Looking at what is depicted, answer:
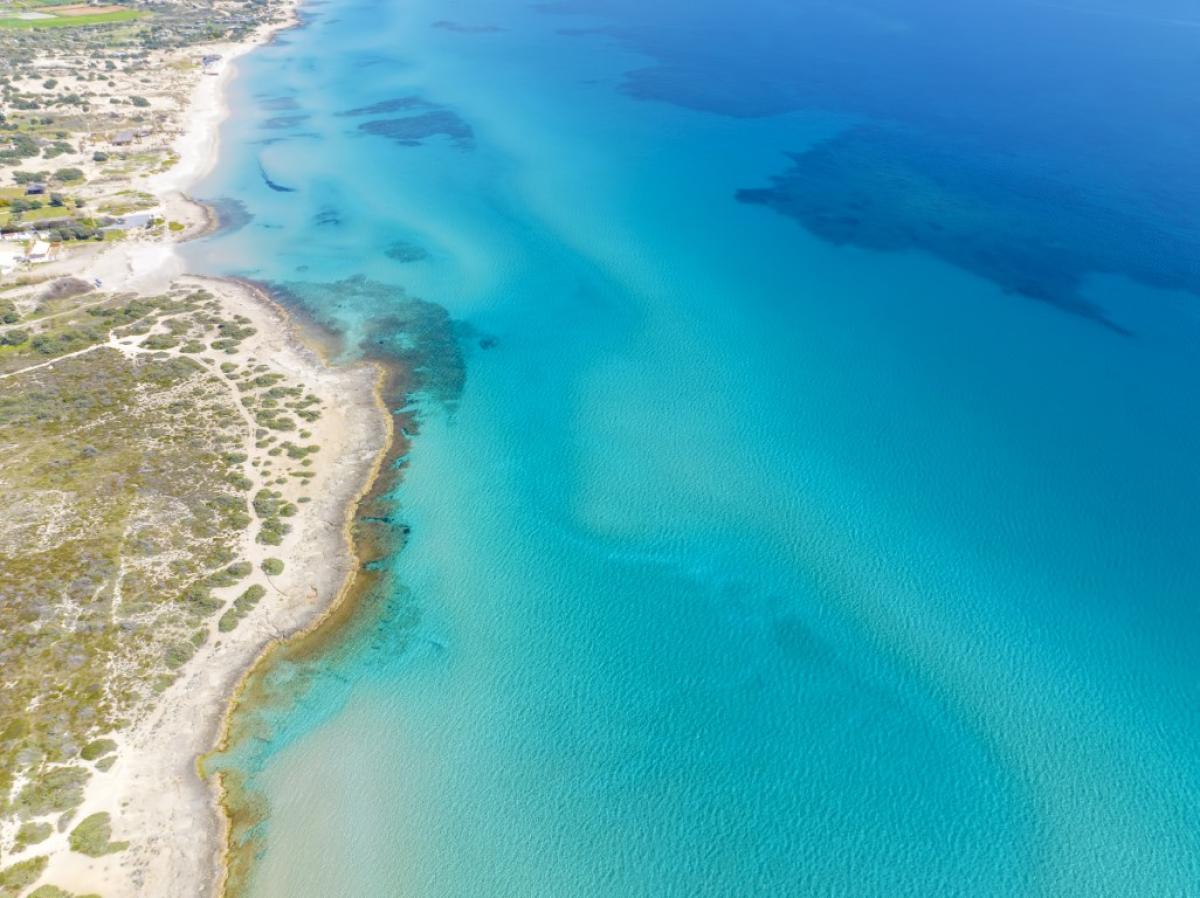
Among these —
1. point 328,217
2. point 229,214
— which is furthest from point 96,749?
point 229,214

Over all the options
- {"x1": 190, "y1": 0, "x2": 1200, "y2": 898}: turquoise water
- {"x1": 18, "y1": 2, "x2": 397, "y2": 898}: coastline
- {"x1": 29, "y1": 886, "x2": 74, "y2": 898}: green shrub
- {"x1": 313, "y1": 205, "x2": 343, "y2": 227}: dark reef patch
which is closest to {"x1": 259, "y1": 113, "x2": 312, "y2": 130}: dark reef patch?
A: {"x1": 190, "y1": 0, "x2": 1200, "y2": 898}: turquoise water

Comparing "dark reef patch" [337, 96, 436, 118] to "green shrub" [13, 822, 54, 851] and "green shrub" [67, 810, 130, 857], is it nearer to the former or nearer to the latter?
"green shrub" [67, 810, 130, 857]

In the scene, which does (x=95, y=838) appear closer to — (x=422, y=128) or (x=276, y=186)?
(x=276, y=186)

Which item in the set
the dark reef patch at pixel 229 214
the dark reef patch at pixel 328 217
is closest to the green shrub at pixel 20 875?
the dark reef patch at pixel 229 214

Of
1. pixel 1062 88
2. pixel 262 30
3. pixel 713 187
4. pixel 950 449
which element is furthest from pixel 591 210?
pixel 262 30

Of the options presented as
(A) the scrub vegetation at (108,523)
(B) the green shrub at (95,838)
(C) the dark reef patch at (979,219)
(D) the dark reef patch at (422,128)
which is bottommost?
(B) the green shrub at (95,838)

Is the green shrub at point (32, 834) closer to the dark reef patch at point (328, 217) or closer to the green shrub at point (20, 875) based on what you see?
the green shrub at point (20, 875)
